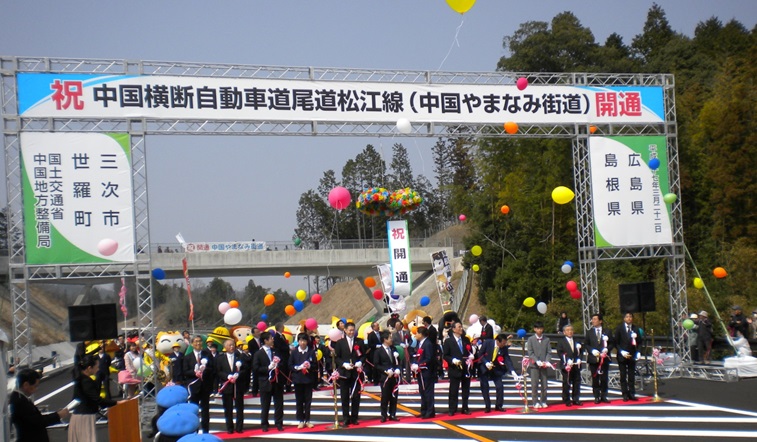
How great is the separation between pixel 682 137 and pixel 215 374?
3089 cm

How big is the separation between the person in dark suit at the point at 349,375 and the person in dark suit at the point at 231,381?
1.59 meters

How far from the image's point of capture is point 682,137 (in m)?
39.5

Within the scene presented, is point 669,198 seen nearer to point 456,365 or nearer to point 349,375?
point 456,365

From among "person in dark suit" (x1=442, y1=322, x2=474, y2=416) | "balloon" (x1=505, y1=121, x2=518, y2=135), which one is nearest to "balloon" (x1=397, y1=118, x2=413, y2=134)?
"balloon" (x1=505, y1=121, x2=518, y2=135)

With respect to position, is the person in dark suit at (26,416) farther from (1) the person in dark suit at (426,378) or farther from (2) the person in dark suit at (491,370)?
(2) the person in dark suit at (491,370)

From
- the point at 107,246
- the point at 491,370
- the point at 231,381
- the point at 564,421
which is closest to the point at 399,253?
the point at 491,370

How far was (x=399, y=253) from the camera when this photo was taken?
880 inches

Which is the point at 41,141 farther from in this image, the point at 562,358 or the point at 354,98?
the point at 562,358

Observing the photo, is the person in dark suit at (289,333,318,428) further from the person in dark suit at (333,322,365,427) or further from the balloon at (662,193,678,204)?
the balloon at (662,193,678,204)

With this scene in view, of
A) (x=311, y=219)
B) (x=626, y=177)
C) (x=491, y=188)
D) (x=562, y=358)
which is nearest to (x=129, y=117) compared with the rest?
(x=562, y=358)

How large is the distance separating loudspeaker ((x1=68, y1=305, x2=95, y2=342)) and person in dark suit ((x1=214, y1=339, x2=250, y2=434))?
220 centimetres

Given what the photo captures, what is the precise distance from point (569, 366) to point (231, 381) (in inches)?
232

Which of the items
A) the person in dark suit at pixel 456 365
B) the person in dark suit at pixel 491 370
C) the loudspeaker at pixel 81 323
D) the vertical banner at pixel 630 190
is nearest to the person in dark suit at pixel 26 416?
the loudspeaker at pixel 81 323

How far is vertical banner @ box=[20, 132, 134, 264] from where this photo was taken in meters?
15.2
